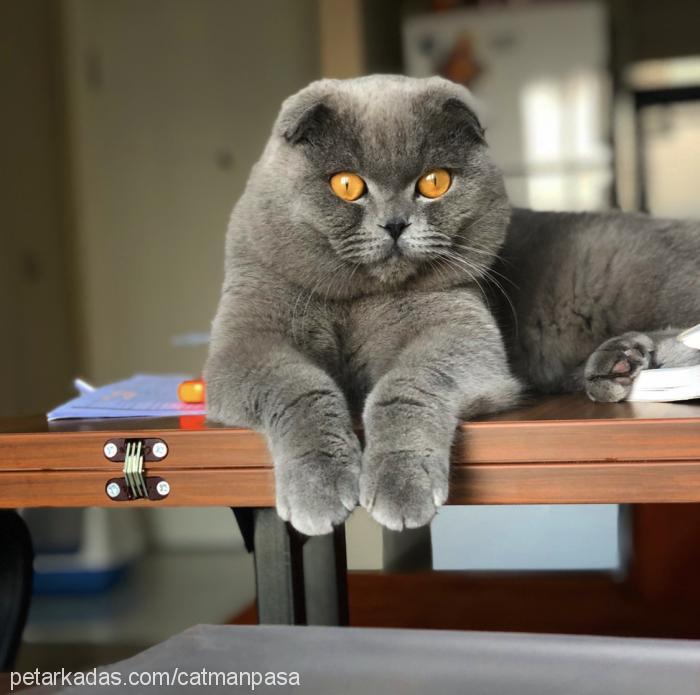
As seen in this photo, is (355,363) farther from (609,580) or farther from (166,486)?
(609,580)

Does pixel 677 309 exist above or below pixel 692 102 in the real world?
below

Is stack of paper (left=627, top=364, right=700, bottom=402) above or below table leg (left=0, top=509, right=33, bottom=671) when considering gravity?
above

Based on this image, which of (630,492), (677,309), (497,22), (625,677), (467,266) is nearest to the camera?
(625,677)

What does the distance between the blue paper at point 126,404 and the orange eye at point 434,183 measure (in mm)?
334

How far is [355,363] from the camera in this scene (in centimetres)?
104

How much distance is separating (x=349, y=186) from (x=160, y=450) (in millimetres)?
344

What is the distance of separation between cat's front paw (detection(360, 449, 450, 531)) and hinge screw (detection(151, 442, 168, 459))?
174mm

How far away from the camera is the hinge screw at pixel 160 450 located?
2.59 ft

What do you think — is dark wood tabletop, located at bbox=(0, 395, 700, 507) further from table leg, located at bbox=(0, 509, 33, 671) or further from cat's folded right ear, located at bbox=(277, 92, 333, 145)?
cat's folded right ear, located at bbox=(277, 92, 333, 145)

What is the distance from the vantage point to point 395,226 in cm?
93

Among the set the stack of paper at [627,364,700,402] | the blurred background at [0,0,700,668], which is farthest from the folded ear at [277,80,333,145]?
the blurred background at [0,0,700,668]

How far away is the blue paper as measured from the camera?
3.19ft

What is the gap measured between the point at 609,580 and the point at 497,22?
2237mm

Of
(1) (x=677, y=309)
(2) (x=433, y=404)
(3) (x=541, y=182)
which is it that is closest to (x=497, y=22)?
(3) (x=541, y=182)
